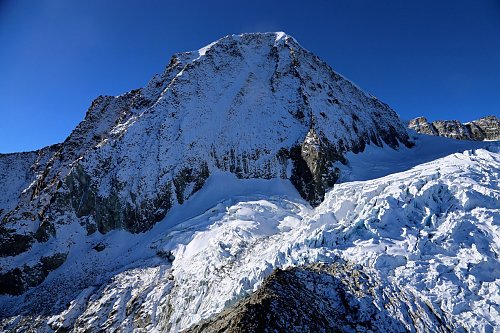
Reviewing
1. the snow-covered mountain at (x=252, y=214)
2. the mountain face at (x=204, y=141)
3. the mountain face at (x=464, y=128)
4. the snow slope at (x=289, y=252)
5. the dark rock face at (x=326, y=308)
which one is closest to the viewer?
the dark rock face at (x=326, y=308)

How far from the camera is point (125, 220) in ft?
127

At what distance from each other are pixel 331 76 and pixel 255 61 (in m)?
12.2

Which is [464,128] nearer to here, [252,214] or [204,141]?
[204,141]

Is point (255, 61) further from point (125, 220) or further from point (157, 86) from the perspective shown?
point (125, 220)

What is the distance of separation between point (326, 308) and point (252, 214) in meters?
16.1

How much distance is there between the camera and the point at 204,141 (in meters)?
43.1

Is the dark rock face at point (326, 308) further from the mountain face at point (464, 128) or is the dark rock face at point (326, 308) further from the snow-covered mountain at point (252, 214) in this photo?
the mountain face at point (464, 128)

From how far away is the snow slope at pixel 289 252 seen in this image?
59.6 feet

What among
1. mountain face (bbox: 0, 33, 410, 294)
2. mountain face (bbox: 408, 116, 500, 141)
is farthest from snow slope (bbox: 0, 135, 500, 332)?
mountain face (bbox: 408, 116, 500, 141)

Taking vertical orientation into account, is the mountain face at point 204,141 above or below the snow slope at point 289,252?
above

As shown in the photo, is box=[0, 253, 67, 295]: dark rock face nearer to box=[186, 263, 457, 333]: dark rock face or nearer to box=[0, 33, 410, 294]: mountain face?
box=[0, 33, 410, 294]: mountain face

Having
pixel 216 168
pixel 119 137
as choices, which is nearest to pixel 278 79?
pixel 216 168

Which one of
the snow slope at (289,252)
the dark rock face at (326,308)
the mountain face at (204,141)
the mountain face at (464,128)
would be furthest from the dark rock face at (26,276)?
the mountain face at (464,128)

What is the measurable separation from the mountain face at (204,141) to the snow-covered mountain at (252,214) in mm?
202
